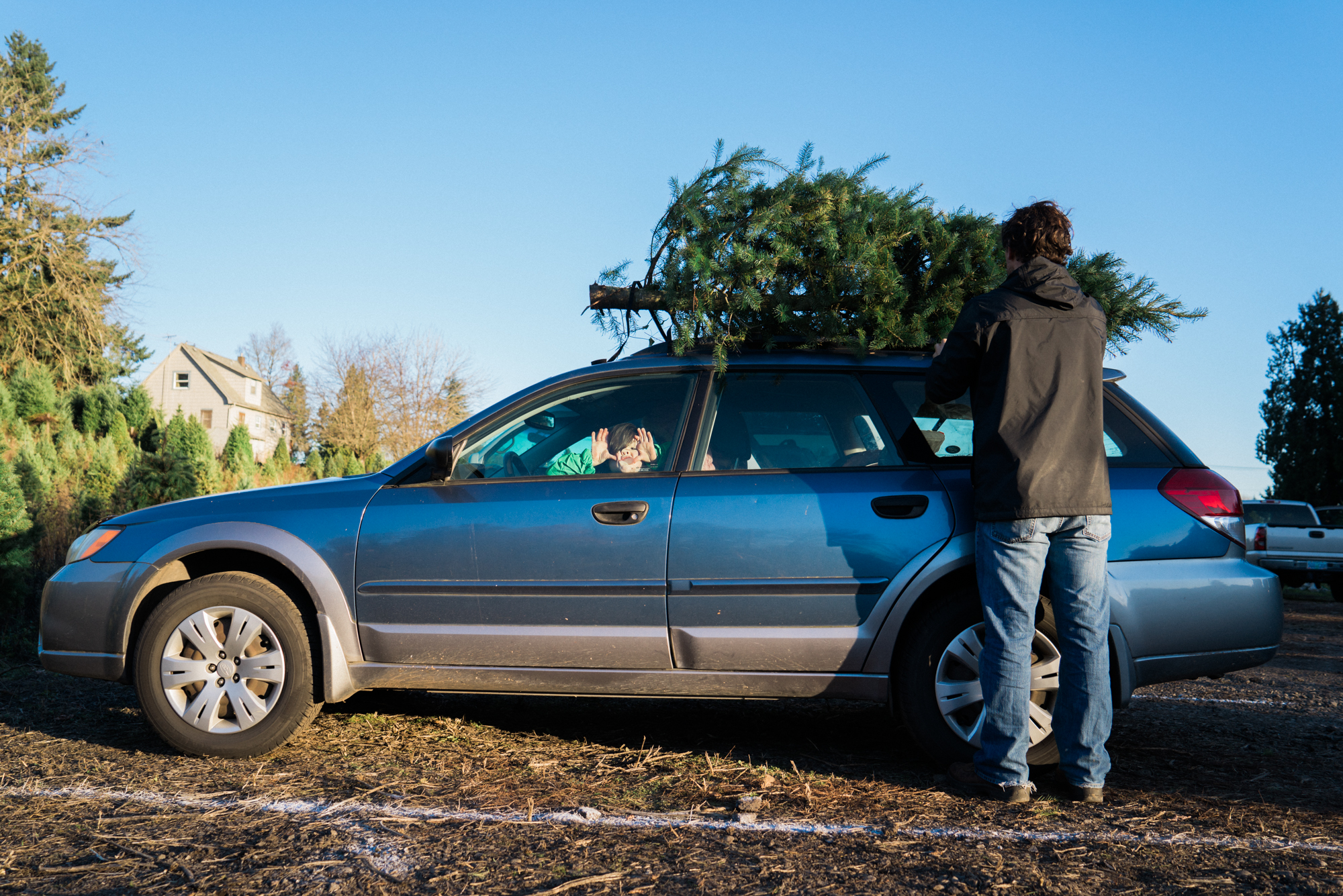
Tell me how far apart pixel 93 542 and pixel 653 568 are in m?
2.48

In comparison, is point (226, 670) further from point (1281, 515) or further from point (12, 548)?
point (1281, 515)

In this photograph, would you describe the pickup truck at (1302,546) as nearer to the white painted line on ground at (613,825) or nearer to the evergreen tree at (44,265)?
the white painted line on ground at (613,825)

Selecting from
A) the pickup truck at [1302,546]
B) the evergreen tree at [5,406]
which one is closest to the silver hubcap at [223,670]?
the pickup truck at [1302,546]

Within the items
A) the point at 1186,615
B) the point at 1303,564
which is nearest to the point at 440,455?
the point at 1186,615

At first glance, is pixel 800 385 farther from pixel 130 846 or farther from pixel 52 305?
pixel 52 305

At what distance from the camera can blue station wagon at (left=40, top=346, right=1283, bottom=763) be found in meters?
3.53

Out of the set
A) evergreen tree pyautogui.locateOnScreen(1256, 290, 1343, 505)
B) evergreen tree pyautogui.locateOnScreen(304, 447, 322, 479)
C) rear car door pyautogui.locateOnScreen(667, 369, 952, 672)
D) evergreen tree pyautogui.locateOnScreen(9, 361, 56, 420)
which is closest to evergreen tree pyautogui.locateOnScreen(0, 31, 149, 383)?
evergreen tree pyautogui.locateOnScreen(9, 361, 56, 420)

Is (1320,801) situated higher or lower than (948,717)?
lower

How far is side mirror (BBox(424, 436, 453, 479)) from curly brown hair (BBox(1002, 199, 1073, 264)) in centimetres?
233

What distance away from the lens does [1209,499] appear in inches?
141

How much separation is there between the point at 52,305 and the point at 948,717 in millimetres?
22848

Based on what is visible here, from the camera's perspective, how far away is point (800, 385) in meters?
3.96

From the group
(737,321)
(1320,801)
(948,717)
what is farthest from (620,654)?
(1320,801)

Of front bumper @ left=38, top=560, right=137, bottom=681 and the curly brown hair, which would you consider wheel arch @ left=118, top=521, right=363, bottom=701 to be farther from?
the curly brown hair
